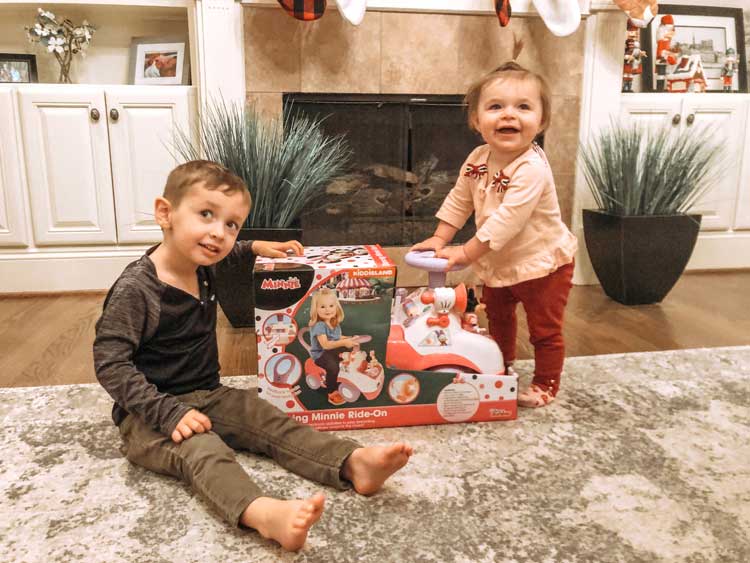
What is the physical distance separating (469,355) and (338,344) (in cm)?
27

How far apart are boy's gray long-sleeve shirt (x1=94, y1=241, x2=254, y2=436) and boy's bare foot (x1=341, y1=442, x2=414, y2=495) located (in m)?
Result: 0.29

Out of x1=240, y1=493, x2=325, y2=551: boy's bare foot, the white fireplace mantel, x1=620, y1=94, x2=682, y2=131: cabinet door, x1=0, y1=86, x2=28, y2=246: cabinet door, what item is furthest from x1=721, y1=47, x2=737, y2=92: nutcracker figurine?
x1=0, y1=86, x2=28, y2=246: cabinet door

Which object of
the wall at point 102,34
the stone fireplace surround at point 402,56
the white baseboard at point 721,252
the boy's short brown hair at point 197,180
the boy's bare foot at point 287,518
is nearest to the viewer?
the boy's bare foot at point 287,518

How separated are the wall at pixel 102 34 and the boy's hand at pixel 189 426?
1.96 metres

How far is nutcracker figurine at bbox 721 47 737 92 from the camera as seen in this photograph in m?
2.72

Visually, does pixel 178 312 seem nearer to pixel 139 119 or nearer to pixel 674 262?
pixel 139 119

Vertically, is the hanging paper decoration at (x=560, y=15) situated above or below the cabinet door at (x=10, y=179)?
above

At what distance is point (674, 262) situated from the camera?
2.24 meters

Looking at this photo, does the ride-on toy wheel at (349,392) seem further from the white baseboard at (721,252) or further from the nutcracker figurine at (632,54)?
the white baseboard at (721,252)

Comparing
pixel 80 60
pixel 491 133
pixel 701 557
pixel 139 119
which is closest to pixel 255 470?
pixel 701 557

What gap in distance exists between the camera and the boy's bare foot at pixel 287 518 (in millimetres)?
866

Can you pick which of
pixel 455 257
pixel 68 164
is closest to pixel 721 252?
pixel 455 257

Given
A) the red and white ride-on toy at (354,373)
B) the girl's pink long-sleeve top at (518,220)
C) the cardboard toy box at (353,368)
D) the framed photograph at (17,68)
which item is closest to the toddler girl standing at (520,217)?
the girl's pink long-sleeve top at (518,220)

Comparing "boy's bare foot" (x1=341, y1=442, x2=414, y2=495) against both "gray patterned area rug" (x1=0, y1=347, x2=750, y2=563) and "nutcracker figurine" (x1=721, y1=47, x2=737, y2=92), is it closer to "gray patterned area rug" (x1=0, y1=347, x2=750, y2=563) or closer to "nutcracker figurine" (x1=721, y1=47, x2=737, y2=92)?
"gray patterned area rug" (x1=0, y1=347, x2=750, y2=563)
